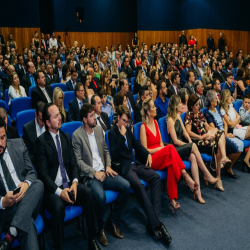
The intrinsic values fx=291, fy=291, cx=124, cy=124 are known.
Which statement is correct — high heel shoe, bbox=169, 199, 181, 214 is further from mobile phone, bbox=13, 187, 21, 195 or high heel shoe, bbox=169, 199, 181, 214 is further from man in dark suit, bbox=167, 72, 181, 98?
man in dark suit, bbox=167, 72, 181, 98

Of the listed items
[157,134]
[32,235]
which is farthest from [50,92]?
[32,235]

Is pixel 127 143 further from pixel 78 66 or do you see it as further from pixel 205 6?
pixel 205 6

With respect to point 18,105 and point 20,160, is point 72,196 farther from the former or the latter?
point 18,105

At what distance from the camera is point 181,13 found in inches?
601

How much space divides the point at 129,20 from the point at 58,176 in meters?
14.4

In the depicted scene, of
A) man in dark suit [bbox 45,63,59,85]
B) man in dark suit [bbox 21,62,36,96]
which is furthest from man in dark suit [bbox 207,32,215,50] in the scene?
man in dark suit [bbox 21,62,36,96]

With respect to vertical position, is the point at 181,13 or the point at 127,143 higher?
the point at 181,13

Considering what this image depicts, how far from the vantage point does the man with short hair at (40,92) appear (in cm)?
451

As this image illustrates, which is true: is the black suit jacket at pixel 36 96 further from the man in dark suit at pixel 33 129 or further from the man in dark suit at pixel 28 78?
the man in dark suit at pixel 33 129

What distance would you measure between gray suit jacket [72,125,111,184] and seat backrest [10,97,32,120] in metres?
1.88

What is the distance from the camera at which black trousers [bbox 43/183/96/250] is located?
2285 millimetres

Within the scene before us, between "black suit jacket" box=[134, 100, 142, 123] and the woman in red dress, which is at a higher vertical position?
"black suit jacket" box=[134, 100, 142, 123]

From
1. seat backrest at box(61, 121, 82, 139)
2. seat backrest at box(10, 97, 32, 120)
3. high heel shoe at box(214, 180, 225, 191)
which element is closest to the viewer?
seat backrest at box(61, 121, 82, 139)

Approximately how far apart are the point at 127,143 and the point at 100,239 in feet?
3.32
